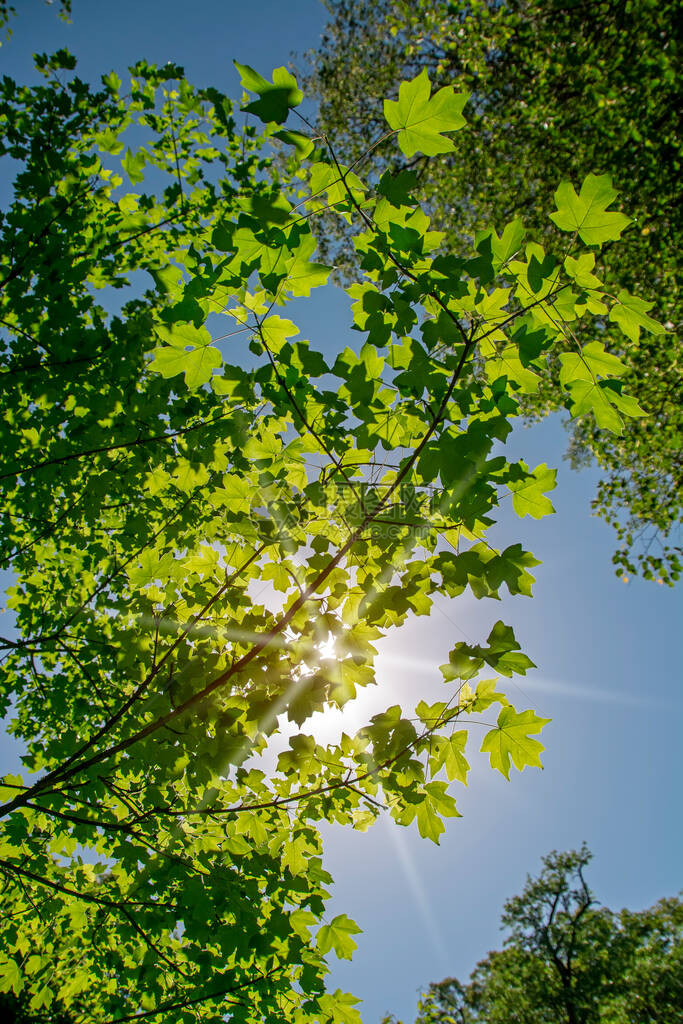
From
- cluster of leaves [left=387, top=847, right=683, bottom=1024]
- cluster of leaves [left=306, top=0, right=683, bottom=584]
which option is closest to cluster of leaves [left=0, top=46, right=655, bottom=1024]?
cluster of leaves [left=306, top=0, right=683, bottom=584]

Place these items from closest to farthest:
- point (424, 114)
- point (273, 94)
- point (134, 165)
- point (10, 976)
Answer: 1. point (273, 94)
2. point (424, 114)
3. point (10, 976)
4. point (134, 165)

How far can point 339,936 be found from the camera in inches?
89.8

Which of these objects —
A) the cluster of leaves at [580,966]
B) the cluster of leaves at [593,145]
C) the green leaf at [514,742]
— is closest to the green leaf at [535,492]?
the green leaf at [514,742]

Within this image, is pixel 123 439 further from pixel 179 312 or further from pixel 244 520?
pixel 179 312

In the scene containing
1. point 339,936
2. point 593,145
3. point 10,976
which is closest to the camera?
point 339,936

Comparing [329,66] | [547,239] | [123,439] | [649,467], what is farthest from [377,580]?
[329,66]

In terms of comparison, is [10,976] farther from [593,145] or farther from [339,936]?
[593,145]

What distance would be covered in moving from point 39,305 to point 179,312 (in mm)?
1843

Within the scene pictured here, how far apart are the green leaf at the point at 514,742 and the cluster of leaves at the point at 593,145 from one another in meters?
6.46

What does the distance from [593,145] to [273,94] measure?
29.0 ft

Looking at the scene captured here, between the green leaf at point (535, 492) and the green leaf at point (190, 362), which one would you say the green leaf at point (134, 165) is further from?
the green leaf at point (535, 492)

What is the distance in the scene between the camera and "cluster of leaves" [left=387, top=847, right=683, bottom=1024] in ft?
56.3

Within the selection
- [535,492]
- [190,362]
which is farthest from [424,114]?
[535,492]

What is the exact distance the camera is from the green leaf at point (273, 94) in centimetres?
123
